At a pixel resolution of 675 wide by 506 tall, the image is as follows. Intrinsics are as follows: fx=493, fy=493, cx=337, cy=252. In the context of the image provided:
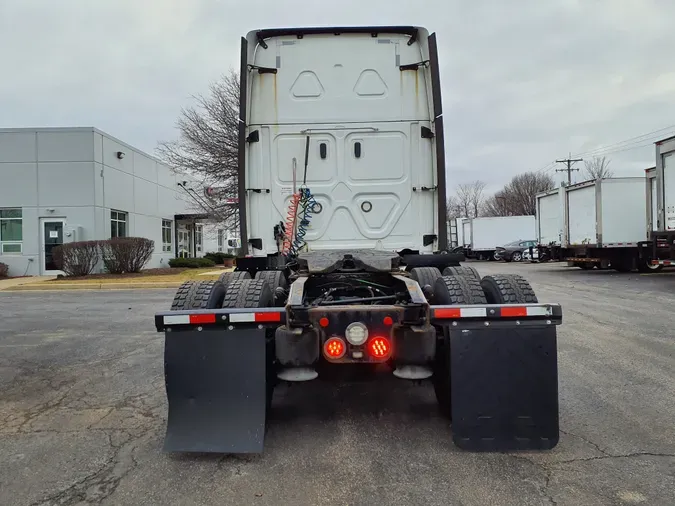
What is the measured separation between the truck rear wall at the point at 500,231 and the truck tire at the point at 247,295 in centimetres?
3393

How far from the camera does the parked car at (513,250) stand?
110ft

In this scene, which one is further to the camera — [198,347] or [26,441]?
[26,441]

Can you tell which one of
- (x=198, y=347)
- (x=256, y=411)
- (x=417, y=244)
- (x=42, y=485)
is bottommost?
(x=42, y=485)

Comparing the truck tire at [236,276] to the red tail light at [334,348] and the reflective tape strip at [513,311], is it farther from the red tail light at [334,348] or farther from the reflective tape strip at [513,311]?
the reflective tape strip at [513,311]

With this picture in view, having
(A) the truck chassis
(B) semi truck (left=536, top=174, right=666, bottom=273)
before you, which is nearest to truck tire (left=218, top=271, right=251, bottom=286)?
(A) the truck chassis

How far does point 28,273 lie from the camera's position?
20.5m

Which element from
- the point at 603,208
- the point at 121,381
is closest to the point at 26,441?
the point at 121,381

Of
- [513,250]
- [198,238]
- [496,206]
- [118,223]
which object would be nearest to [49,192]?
[118,223]

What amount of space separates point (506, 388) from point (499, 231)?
A: 34.1 m

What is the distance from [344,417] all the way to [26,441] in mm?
2394

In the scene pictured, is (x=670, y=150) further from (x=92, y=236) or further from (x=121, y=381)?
(x=92, y=236)

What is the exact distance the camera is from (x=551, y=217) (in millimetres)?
22422

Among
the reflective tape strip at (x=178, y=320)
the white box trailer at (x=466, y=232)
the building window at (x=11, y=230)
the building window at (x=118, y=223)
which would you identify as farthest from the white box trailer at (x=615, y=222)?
the building window at (x=11, y=230)

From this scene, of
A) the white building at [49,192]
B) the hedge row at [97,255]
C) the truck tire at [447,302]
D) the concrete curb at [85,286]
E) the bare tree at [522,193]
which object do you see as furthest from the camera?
the bare tree at [522,193]
